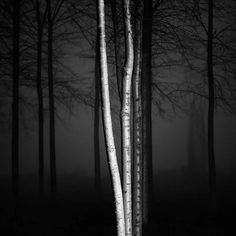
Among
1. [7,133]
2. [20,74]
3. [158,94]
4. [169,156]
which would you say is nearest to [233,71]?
[158,94]

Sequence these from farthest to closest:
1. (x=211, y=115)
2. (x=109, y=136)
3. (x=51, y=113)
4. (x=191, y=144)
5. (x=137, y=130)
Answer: (x=191, y=144)
(x=51, y=113)
(x=211, y=115)
(x=137, y=130)
(x=109, y=136)

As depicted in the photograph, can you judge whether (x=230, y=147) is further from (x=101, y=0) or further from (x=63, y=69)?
(x=101, y=0)

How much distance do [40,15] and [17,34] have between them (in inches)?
85.0

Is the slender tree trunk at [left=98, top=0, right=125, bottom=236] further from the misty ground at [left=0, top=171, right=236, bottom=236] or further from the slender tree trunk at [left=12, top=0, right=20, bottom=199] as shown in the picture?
the slender tree trunk at [left=12, top=0, right=20, bottom=199]

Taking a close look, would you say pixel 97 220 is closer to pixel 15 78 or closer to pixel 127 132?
pixel 127 132

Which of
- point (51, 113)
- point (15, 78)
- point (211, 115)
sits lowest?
point (211, 115)

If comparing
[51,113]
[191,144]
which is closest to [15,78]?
[51,113]

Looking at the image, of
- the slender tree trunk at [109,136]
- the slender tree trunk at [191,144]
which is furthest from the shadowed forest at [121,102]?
the slender tree trunk at [191,144]

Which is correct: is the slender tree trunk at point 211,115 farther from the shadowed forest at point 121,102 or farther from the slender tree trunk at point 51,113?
the slender tree trunk at point 51,113

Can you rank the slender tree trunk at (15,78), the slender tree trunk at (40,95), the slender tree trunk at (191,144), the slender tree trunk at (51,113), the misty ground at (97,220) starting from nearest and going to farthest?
the misty ground at (97,220) < the slender tree trunk at (15,78) < the slender tree trunk at (51,113) < the slender tree trunk at (40,95) < the slender tree trunk at (191,144)

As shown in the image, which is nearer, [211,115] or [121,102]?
[121,102]

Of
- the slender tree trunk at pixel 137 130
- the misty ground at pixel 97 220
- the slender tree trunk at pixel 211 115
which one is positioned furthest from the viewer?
the slender tree trunk at pixel 211 115

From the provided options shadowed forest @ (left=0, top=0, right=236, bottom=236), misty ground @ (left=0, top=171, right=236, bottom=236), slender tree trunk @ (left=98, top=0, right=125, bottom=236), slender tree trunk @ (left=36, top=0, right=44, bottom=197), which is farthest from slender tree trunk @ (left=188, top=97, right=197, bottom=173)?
slender tree trunk @ (left=98, top=0, right=125, bottom=236)

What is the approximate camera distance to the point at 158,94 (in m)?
11.3
